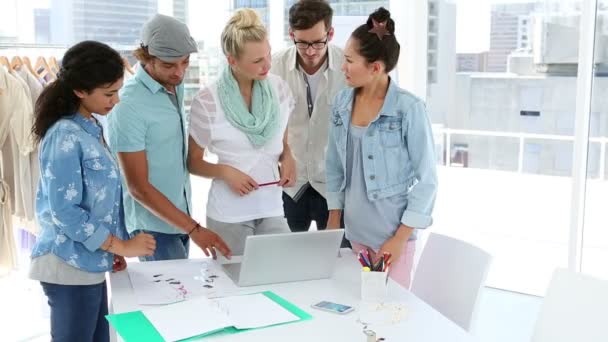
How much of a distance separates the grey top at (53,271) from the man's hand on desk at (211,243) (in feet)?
1.23

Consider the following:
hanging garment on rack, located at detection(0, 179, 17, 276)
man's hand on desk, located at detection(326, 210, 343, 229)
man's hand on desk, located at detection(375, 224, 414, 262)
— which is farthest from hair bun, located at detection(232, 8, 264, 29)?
hanging garment on rack, located at detection(0, 179, 17, 276)

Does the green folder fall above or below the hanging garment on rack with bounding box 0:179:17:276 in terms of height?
above

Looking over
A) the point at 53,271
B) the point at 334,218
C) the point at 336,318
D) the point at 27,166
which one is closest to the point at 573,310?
the point at 336,318

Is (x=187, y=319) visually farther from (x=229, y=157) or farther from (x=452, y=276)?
(x=452, y=276)

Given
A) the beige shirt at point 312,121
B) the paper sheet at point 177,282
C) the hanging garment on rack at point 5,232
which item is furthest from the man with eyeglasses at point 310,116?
the hanging garment on rack at point 5,232

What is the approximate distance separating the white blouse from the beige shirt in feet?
1.38

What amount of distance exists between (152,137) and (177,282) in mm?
520

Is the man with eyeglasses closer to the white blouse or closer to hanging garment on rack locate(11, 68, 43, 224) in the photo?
the white blouse

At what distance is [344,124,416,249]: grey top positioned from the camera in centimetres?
208

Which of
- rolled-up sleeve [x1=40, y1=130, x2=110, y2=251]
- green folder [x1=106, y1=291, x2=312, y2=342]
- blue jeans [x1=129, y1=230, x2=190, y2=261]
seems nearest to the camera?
green folder [x1=106, y1=291, x2=312, y2=342]

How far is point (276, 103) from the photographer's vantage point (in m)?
2.19

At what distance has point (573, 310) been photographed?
1.58 m

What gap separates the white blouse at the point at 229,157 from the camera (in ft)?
6.80

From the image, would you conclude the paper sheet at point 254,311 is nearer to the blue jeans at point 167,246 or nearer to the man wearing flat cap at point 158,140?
the man wearing flat cap at point 158,140
